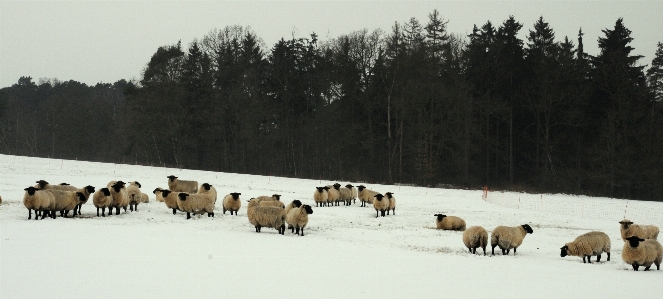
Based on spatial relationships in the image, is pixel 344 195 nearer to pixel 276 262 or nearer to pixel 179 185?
pixel 179 185

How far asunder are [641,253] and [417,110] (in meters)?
36.4

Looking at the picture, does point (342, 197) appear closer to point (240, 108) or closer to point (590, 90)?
point (240, 108)

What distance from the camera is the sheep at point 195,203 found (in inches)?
821

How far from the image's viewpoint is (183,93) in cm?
5625

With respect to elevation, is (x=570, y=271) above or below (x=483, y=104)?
below

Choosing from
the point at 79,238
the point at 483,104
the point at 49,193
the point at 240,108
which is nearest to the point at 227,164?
the point at 240,108

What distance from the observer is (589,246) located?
15227mm

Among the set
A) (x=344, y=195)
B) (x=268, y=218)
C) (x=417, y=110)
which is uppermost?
(x=417, y=110)

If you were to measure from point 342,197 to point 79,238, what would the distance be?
717 inches

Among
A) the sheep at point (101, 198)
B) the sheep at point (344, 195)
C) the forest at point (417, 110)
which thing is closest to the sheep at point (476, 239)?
the sheep at point (344, 195)

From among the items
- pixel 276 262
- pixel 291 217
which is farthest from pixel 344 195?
pixel 276 262

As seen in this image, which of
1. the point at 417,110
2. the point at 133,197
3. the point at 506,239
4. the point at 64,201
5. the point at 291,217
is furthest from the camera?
the point at 417,110

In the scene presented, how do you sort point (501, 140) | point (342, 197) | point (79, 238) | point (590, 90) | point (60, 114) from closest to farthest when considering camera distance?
point (79, 238)
point (342, 197)
point (590, 90)
point (501, 140)
point (60, 114)

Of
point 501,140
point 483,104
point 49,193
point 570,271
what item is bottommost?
point 570,271
